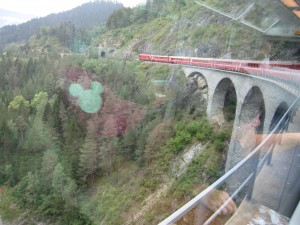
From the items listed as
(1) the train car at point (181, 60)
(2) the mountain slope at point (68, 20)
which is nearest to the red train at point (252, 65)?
(1) the train car at point (181, 60)

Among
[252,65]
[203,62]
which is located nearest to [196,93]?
[203,62]

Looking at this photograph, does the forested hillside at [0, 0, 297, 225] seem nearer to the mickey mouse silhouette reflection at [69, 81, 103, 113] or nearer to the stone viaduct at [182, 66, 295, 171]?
the mickey mouse silhouette reflection at [69, 81, 103, 113]

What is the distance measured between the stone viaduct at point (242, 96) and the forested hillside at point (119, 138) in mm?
564

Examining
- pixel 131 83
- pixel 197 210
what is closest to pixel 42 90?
pixel 131 83

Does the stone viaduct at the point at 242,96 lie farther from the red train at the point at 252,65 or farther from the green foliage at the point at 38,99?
the green foliage at the point at 38,99

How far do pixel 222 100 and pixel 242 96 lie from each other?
296cm

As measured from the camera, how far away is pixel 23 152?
703 inches

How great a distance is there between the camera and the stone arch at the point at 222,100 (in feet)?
40.7

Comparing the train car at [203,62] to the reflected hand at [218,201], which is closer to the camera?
the reflected hand at [218,201]

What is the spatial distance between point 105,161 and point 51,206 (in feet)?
10.2

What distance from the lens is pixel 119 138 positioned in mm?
15141

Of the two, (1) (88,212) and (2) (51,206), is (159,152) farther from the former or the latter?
(2) (51,206)

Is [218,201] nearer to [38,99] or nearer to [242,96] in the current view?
[242,96]

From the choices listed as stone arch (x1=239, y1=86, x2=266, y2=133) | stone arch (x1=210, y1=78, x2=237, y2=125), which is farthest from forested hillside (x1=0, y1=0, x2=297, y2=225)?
stone arch (x1=239, y1=86, x2=266, y2=133)
